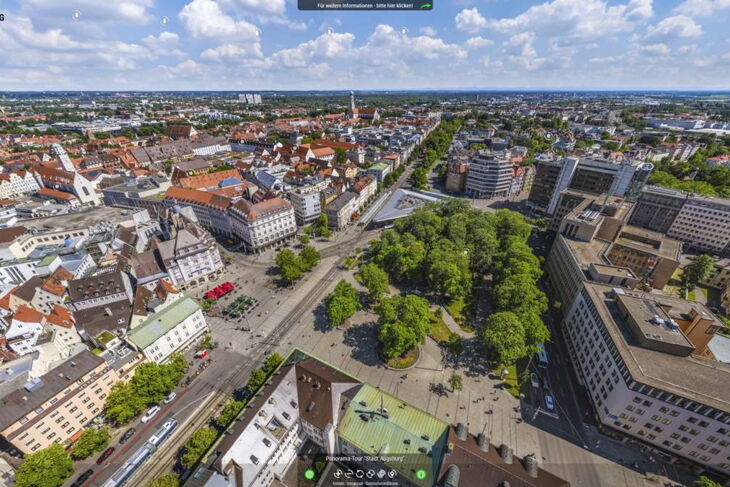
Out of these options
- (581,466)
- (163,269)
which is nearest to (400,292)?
(581,466)

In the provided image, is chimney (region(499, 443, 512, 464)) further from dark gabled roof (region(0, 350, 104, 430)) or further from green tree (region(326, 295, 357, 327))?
dark gabled roof (region(0, 350, 104, 430))

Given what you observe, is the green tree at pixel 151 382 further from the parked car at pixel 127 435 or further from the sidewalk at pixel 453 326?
the sidewalk at pixel 453 326

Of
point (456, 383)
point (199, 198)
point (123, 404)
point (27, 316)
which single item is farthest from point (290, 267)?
point (199, 198)

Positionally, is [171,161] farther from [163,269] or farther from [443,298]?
[443,298]

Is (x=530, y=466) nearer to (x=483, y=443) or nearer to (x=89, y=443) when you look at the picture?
(x=483, y=443)

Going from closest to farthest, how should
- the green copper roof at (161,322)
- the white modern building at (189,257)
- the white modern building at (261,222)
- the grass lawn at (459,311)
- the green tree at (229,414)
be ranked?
the green tree at (229,414), the green copper roof at (161,322), the grass lawn at (459,311), the white modern building at (189,257), the white modern building at (261,222)

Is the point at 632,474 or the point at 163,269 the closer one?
the point at 632,474

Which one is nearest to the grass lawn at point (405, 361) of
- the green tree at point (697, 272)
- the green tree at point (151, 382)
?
the green tree at point (151, 382)
